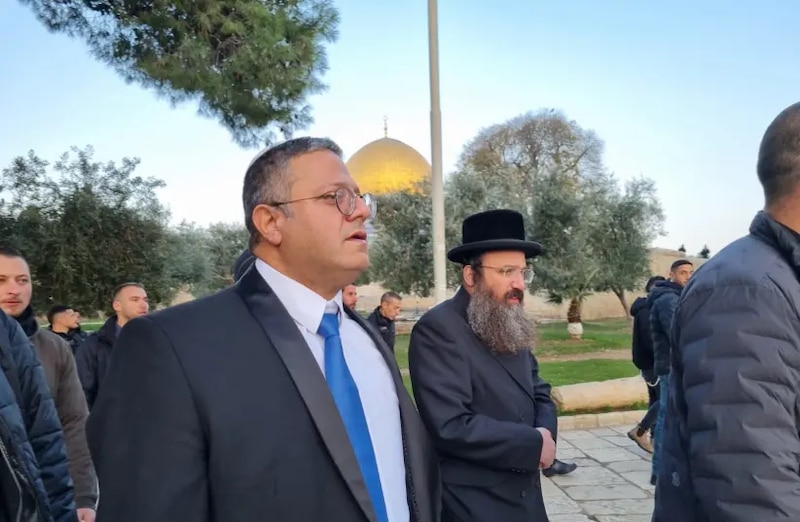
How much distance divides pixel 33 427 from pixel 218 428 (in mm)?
1706

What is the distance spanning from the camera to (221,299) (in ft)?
5.26

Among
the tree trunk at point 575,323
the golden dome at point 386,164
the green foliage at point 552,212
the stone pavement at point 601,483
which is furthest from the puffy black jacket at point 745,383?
the golden dome at point 386,164

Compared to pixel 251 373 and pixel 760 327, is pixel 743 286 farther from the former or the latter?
pixel 251 373

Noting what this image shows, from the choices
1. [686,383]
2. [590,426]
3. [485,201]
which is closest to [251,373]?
[686,383]

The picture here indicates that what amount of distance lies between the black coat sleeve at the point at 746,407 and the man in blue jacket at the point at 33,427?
210 centimetres

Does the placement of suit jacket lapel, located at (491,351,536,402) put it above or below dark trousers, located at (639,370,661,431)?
above

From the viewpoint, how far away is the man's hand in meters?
2.63

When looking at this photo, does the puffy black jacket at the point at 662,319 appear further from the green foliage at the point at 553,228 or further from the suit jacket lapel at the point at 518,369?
the green foliage at the point at 553,228

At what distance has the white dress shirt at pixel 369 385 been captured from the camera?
5.51 ft

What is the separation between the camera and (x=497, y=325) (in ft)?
9.44

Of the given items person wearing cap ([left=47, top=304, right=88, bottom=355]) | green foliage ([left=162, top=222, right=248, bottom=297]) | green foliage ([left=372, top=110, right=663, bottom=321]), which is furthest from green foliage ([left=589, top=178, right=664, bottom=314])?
person wearing cap ([left=47, top=304, right=88, bottom=355])

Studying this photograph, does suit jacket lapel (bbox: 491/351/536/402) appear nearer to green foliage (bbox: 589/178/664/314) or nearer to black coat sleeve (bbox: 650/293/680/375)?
black coat sleeve (bbox: 650/293/680/375)

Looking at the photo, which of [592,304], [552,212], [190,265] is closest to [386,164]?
[592,304]

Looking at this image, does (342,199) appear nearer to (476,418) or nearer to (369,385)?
(369,385)
